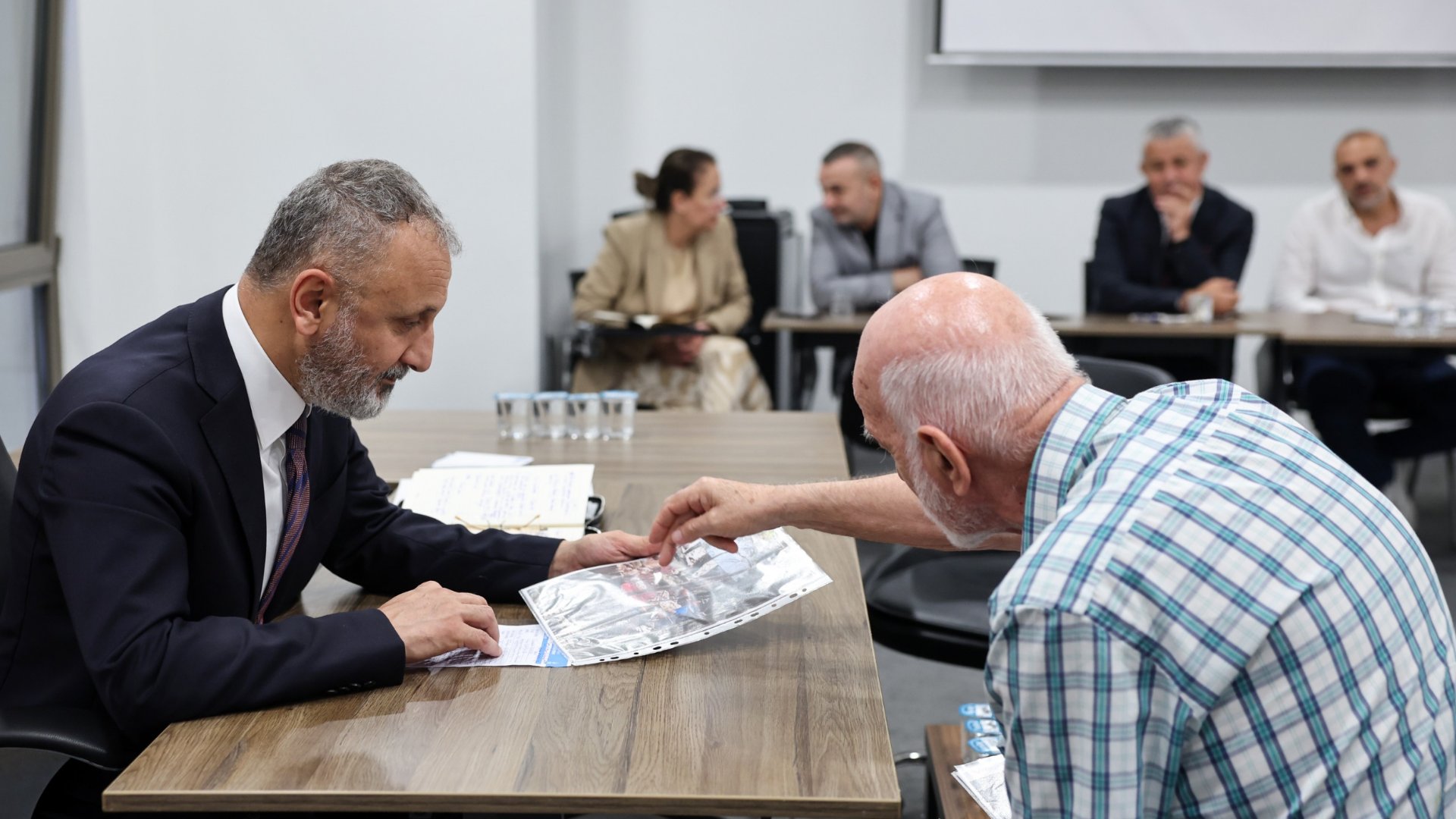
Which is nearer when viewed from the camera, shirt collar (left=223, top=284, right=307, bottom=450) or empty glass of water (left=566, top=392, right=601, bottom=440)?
shirt collar (left=223, top=284, right=307, bottom=450)

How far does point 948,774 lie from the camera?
172 centimetres

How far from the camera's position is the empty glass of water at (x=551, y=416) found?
108 inches

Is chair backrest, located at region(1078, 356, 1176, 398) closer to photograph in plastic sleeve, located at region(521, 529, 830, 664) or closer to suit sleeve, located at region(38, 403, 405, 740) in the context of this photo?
photograph in plastic sleeve, located at region(521, 529, 830, 664)

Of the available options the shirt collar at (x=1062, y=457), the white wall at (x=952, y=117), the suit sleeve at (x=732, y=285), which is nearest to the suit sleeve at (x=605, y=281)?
the suit sleeve at (x=732, y=285)

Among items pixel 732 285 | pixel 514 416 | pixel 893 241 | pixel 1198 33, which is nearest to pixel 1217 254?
pixel 893 241

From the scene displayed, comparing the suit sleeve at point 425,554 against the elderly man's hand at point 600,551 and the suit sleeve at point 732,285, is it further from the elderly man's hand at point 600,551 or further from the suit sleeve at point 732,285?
the suit sleeve at point 732,285

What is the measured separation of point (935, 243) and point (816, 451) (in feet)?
9.74

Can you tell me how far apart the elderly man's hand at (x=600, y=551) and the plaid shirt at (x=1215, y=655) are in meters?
0.74

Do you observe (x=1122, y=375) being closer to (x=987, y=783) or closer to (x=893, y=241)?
(x=987, y=783)

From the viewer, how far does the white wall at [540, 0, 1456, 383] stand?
648 cm

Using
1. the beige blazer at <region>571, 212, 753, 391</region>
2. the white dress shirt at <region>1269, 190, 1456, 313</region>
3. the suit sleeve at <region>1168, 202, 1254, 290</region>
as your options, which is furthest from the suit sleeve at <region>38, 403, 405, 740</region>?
the white dress shirt at <region>1269, 190, 1456, 313</region>

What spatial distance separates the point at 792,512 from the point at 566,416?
1122 millimetres

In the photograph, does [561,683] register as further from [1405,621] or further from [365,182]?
[1405,621]

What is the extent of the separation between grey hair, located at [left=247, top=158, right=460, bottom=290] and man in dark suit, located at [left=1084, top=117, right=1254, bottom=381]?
4.04m
